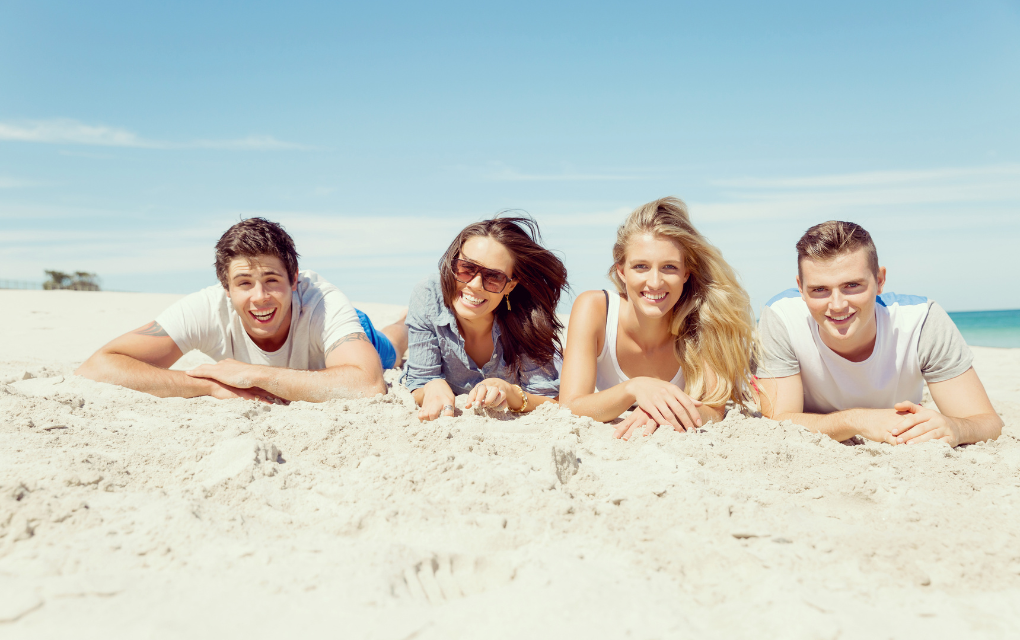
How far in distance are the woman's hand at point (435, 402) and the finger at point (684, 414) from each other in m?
1.13

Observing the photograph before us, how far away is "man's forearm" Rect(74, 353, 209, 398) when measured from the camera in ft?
12.0

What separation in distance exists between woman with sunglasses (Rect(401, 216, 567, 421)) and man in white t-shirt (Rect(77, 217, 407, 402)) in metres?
0.39

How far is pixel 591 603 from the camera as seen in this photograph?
1.52 metres

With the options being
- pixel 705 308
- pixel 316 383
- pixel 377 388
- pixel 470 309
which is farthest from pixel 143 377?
pixel 705 308

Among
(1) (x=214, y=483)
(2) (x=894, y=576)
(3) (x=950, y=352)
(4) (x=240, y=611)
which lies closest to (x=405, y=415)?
(1) (x=214, y=483)

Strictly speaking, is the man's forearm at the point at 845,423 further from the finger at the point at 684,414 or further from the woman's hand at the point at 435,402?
the woman's hand at the point at 435,402

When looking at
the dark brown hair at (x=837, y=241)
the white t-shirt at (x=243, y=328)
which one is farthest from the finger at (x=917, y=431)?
the white t-shirt at (x=243, y=328)

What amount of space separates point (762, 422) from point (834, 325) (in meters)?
0.67

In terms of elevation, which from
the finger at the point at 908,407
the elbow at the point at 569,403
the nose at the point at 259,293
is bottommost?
the elbow at the point at 569,403

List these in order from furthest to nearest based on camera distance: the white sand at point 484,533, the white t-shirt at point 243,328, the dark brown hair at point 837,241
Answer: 1. the white t-shirt at point 243,328
2. the dark brown hair at point 837,241
3. the white sand at point 484,533

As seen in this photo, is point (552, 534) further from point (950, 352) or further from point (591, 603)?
point (950, 352)

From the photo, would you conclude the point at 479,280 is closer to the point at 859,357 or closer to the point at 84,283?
the point at 859,357

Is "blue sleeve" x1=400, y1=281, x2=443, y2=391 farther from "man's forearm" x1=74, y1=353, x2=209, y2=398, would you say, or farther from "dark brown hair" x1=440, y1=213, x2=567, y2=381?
"man's forearm" x1=74, y1=353, x2=209, y2=398

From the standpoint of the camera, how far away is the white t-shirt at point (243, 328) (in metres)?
4.12
